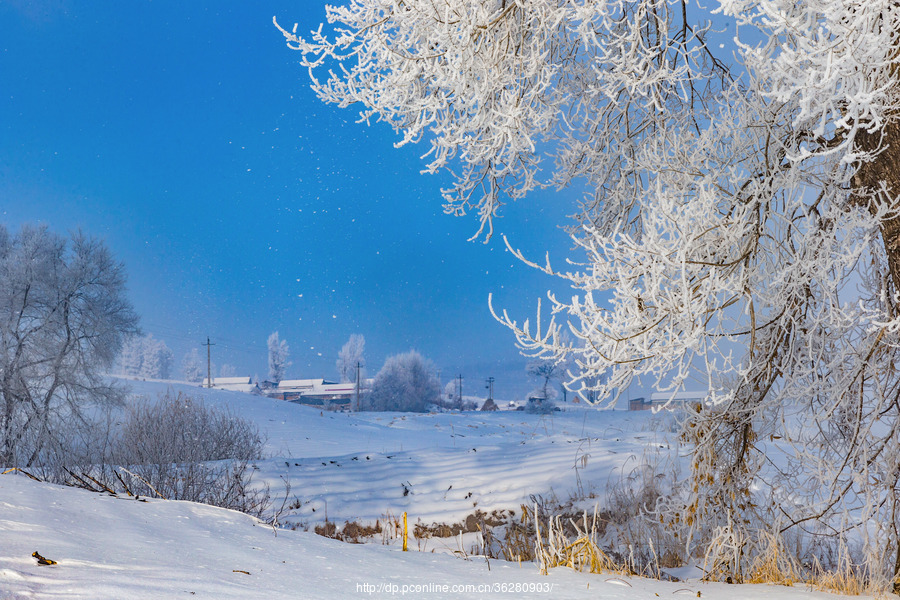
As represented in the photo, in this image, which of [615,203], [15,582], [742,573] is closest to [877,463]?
[742,573]

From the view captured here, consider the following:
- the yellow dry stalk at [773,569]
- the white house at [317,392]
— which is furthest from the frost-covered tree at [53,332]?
the white house at [317,392]

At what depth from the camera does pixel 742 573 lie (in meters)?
3.91

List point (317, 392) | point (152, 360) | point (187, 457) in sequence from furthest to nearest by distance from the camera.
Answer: point (152, 360) → point (317, 392) → point (187, 457)

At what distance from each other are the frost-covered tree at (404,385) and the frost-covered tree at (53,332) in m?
28.7

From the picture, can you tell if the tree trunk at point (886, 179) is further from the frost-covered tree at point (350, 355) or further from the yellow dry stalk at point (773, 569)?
the frost-covered tree at point (350, 355)

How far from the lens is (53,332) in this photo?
15.8 meters

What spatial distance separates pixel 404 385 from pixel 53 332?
100 ft

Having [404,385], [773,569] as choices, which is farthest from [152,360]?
[773,569]

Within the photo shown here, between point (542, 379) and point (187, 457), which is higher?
point (542, 379)

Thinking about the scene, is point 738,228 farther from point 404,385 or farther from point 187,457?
point 404,385

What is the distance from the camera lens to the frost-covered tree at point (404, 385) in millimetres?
44312

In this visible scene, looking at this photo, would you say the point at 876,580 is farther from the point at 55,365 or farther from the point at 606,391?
the point at 55,365

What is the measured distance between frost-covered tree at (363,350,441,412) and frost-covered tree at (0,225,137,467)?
28691mm

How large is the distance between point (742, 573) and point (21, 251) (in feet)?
59.0
